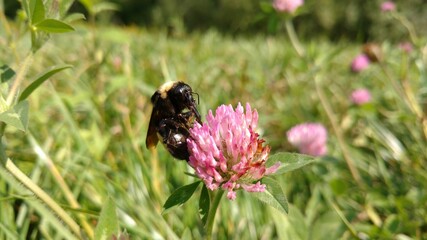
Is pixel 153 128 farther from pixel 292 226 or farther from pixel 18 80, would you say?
pixel 292 226

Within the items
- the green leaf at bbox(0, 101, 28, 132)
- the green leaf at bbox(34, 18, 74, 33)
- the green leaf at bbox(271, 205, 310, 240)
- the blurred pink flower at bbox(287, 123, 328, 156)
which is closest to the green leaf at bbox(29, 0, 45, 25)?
the green leaf at bbox(34, 18, 74, 33)

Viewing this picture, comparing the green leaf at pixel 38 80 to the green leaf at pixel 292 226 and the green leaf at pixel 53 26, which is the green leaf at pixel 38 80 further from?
the green leaf at pixel 292 226

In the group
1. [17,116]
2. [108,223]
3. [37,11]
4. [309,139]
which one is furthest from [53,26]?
[309,139]

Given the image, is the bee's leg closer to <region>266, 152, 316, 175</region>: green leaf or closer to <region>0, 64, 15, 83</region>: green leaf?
<region>266, 152, 316, 175</region>: green leaf

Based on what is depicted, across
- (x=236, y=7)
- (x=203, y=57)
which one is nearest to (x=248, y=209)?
(x=203, y=57)

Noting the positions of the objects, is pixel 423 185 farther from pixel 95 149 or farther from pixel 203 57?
pixel 203 57

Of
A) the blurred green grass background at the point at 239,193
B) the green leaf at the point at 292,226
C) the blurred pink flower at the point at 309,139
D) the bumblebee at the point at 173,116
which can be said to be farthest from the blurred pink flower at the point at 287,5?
the bumblebee at the point at 173,116

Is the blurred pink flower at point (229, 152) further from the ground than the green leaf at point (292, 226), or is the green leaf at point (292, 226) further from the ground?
the blurred pink flower at point (229, 152)
